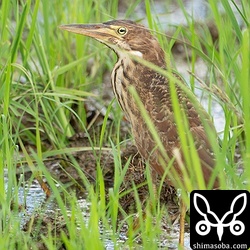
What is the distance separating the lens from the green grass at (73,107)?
389 centimetres

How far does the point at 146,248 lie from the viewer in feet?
12.5

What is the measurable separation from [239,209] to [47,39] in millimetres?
2318

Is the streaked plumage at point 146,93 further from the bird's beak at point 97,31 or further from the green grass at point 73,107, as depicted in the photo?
the green grass at point 73,107

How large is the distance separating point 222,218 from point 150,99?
1.20 meters

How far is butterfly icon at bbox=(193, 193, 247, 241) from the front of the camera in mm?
3887

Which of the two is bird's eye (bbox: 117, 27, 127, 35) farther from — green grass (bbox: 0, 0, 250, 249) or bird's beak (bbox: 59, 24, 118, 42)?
green grass (bbox: 0, 0, 250, 249)

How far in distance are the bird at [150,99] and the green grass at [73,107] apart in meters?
0.11

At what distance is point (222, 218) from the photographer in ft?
12.7

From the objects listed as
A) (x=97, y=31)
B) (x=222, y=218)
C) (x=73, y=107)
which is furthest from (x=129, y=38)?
(x=222, y=218)

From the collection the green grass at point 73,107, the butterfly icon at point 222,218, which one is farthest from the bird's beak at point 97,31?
the butterfly icon at point 222,218

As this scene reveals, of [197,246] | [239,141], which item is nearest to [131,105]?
[239,141]

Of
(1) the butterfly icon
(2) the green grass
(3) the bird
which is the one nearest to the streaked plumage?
(3) the bird

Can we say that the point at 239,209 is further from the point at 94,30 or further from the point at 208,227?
the point at 94,30

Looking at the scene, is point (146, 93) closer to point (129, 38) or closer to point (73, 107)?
point (129, 38)
